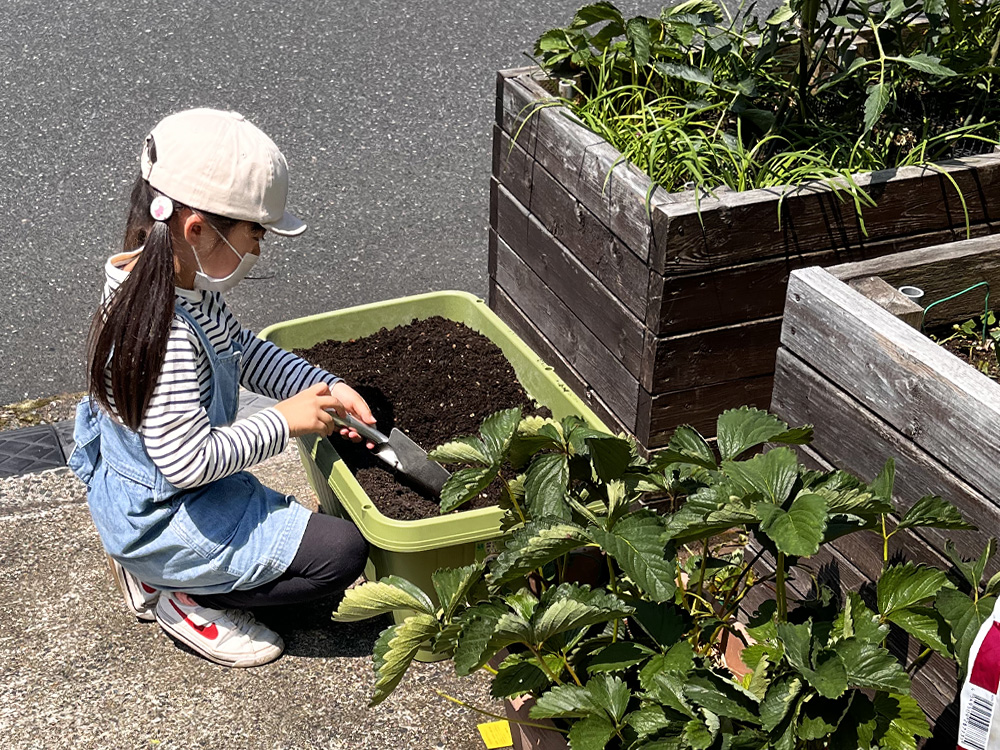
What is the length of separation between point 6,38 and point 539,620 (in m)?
4.83

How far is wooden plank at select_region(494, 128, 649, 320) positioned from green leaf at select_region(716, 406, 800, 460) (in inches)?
27.1

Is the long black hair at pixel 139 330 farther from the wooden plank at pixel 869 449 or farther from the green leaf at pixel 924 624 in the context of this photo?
the green leaf at pixel 924 624

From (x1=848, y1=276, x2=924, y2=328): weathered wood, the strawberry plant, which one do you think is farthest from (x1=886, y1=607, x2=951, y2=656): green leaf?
(x1=848, y1=276, x2=924, y2=328): weathered wood

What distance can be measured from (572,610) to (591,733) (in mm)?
154

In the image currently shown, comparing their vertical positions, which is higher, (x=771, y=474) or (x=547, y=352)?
(x=771, y=474)

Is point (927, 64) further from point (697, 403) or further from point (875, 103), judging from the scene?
point (697, 403)

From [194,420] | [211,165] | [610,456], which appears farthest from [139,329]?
[610,456]

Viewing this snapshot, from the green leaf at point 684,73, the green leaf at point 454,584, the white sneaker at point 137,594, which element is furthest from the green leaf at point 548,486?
the green leaf at point 684,73

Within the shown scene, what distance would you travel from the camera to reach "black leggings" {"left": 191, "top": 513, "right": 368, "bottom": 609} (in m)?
2.12

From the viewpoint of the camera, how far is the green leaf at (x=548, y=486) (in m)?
1.48

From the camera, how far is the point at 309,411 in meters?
2.10

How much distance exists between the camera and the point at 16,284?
140 inches

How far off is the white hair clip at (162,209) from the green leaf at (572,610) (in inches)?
38.6

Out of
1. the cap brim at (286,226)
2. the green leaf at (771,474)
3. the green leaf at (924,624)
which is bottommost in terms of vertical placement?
the green leaf at (924,624)
